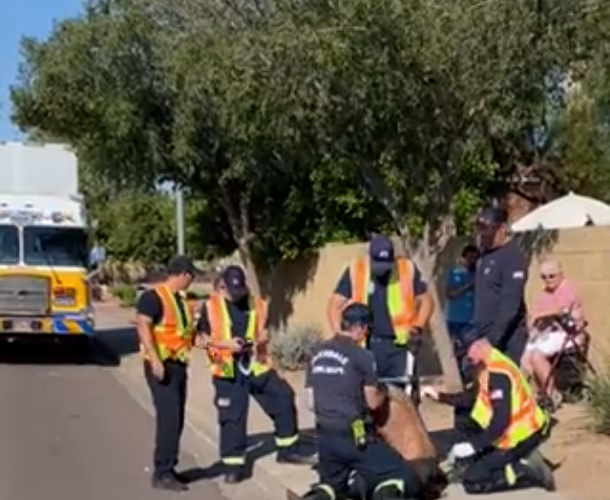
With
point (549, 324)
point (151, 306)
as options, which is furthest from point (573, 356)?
point (151, 306)

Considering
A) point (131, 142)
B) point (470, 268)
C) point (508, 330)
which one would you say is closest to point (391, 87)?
point (470, 268)

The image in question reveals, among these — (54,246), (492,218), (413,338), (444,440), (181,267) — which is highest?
(54,246)

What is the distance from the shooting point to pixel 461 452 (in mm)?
10562

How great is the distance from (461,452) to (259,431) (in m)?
4.72

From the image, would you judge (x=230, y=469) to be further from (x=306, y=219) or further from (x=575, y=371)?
(x=306, y=219)

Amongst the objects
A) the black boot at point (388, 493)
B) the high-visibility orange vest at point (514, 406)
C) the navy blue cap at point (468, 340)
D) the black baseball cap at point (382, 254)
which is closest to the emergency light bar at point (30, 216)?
the navy blue cap at point (468, 340)

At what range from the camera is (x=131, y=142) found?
82.1 ft

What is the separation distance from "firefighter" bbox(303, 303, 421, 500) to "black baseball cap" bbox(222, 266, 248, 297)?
2.41 m

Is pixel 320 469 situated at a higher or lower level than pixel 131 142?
lower

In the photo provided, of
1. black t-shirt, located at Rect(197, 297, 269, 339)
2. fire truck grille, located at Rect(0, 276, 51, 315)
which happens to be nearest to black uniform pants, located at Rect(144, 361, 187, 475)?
black t-shirt, located at Rect(197, 297, 269, 339)

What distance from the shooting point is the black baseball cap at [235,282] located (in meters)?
11.9

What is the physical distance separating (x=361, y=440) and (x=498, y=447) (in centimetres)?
117

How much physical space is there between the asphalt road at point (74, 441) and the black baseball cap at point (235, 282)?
1.60m

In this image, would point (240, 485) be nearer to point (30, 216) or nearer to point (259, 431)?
point (259, 431)
